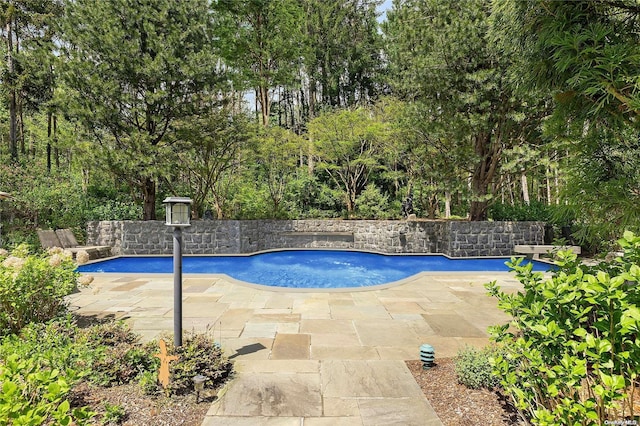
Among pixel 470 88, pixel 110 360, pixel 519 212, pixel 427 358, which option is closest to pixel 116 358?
pixel 110 360

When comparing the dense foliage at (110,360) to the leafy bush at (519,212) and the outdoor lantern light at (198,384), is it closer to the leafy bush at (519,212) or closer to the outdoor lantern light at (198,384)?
the outdoor lantern light at (198,384)

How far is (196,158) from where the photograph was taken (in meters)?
12.1

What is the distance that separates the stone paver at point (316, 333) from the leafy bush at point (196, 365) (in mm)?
168

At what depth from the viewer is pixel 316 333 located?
3869 mm

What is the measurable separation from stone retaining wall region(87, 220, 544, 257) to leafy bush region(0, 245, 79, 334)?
781 centimetres

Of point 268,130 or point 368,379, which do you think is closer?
point 368,379

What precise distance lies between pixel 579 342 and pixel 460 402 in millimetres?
1082

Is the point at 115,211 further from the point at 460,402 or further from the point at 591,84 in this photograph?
the point at 591,84

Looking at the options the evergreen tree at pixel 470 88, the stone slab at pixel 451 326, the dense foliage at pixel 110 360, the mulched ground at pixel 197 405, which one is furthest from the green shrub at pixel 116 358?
the evergreen tree at pixel 470 88

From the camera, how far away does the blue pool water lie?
8875 millimetres

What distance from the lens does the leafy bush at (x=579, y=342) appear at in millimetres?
1413

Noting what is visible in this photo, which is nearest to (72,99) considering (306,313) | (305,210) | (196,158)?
(196,158)

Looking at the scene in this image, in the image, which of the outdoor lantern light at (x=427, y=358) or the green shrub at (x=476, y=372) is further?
the outdoor lantern light at (x=427, y=358)

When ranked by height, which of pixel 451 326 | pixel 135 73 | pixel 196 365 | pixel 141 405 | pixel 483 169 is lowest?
pixel 451 326
